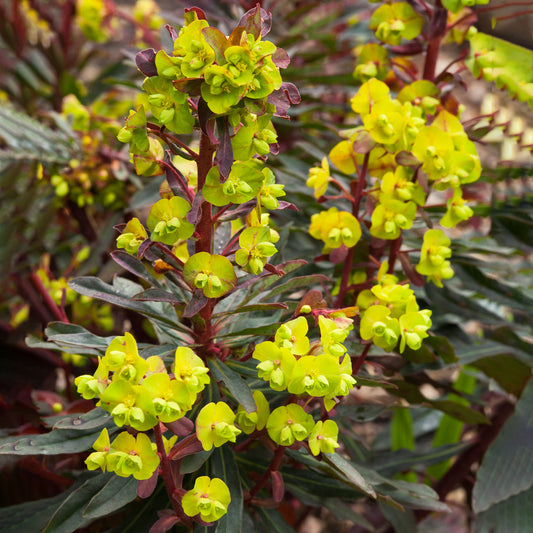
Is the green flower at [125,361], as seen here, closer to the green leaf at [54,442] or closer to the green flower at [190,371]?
the green flower at [190,371]

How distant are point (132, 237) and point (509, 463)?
70 centimetres

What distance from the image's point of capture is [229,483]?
2.16 feet

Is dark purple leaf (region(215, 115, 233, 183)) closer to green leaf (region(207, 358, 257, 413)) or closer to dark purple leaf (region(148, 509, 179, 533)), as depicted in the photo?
green leaf (region(207, 358, 257, 413))

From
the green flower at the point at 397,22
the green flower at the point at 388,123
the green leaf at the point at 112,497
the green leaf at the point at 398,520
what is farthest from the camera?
the green leaf at the point at 398,520

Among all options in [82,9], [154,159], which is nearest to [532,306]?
[154,159]

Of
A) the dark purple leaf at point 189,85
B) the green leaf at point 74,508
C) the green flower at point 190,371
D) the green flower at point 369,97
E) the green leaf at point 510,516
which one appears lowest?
the green leaf at point 510,516

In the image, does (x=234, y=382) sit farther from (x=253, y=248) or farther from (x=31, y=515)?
(x=31, y=515)

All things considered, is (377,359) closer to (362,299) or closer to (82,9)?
(362,299)

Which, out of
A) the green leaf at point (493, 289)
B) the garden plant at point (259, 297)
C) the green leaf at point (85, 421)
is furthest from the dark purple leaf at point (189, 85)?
the green leaf at point (493, 289)

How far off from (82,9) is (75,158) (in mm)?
605

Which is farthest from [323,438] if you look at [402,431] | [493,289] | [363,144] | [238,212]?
[402,431]

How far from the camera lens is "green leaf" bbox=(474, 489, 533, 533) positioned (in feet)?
3.19

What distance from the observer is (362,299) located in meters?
0.72

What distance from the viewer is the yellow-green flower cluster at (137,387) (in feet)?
1.59
